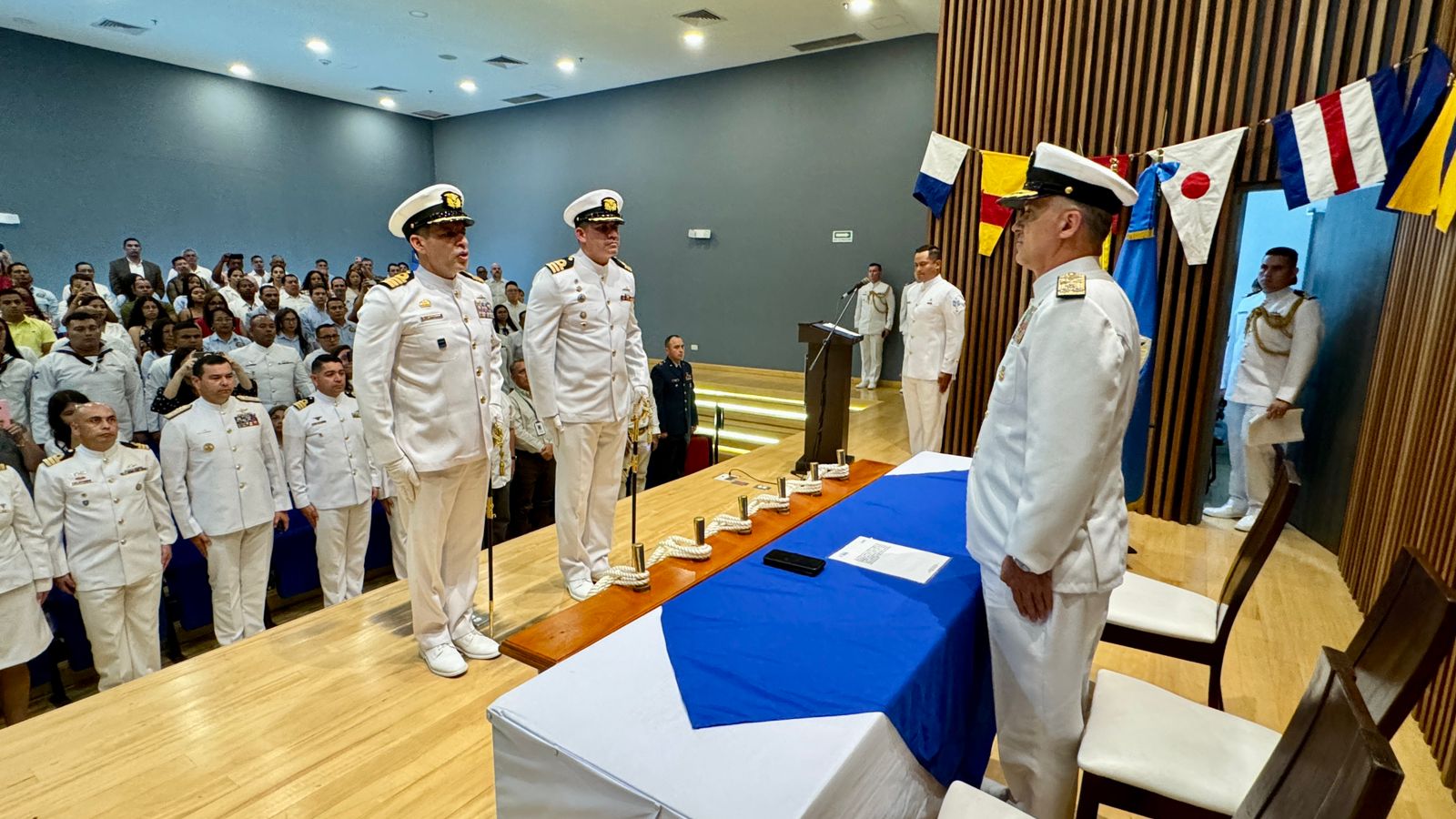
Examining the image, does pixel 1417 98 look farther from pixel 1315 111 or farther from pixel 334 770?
pixel 334 770

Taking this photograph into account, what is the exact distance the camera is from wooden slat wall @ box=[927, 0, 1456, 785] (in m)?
2.95

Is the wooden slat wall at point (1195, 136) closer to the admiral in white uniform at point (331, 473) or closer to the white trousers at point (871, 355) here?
the white trousers at point (871, 355)

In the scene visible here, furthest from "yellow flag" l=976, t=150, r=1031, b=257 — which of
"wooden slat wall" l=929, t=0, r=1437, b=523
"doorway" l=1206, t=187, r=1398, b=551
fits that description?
"doorway" l=1206, t=187, r=1398, b=551

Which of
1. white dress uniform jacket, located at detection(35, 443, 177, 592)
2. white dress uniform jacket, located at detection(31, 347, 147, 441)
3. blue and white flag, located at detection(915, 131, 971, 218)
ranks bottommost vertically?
white dress uniform jacket, located at detection(35, 443, 177, 592)

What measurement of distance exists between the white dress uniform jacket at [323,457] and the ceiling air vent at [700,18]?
5939 millimetres

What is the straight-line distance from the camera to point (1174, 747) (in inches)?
60.8

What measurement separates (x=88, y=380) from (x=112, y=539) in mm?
2389

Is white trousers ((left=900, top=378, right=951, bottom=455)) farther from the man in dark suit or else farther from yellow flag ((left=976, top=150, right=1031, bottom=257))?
the man in dark suit

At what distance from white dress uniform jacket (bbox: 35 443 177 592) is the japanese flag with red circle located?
5580 millimetres

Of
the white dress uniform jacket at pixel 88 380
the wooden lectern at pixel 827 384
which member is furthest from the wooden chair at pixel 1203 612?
the white dress uniform jacket at pixel 88 380

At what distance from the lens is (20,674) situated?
298 cm

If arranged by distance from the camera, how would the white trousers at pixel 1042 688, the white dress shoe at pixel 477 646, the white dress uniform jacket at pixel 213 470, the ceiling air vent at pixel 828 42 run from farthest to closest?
1. the ceiling air vent at pixel 828 42
2. the white dress uniform jacket at pixel 213 470
3. the white dress shoe at pixel 477 646
4. the white trousers at pixel 1042 688

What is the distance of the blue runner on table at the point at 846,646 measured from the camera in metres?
1.25

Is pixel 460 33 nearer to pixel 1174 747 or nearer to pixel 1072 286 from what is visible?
pixel 1072 286
